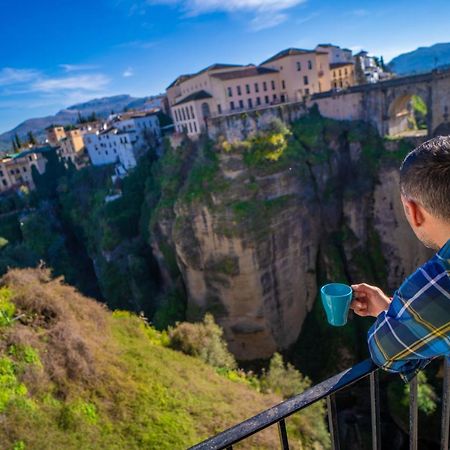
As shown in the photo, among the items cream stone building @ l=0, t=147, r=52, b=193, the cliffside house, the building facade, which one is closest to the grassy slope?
the cliffside house

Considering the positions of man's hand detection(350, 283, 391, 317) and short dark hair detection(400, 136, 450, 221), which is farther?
man's hand detection(350, 283, 391, 317)

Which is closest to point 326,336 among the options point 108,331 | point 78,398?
point 108,331

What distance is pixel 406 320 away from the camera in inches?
55.5

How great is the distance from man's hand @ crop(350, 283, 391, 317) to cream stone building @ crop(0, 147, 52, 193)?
52.1m

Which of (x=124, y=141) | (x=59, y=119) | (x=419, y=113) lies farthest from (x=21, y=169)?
(x=59, y=119)

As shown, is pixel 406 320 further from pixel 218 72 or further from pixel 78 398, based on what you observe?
pixel 218 72

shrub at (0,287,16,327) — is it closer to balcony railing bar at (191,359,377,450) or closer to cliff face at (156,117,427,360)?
balcony railing bar at (191,359,377,450)

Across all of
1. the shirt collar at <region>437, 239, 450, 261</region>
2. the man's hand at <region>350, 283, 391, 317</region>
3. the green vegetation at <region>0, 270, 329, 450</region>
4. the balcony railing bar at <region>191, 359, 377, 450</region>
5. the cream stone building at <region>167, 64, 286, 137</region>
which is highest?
the cream stone building at <region>167, 64, 286, 137</region>

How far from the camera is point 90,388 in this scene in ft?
30.6

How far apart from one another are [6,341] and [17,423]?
2.28 meters

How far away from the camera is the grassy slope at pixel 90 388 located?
26.7 feet

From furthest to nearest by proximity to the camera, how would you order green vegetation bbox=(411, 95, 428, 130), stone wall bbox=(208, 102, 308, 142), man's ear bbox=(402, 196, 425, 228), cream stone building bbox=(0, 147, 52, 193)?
cream stone building bbox=(0, 147, 52, 193)
green vegetation bbox=(411, 95, 428, 130)
stone wall bbox=(208, 102, 308, 142)
man's ear bbox=(402, 196, 425, 228)

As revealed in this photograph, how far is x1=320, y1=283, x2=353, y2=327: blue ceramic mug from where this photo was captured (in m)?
1.95

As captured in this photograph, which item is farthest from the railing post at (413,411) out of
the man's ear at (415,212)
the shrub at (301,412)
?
the shrub at (301,412)
